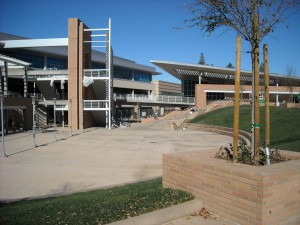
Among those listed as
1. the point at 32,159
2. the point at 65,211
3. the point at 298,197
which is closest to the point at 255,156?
the point at 298,197

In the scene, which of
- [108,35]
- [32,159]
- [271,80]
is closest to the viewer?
[32,159]

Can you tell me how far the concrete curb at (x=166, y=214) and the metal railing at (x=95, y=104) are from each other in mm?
27618

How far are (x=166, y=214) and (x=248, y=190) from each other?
1.33 m

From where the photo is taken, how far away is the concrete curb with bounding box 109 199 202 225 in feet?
14.4

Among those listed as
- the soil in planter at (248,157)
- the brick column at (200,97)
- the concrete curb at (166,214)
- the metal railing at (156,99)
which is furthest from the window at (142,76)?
the concrete curb at (166,214)

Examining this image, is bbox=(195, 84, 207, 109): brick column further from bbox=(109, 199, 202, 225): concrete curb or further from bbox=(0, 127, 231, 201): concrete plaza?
bbox=(109, 199, 202, 225): concrete curb

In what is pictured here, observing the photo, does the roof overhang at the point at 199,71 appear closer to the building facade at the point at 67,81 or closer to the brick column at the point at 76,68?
the building facade at the point at 67,81

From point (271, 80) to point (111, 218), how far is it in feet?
197

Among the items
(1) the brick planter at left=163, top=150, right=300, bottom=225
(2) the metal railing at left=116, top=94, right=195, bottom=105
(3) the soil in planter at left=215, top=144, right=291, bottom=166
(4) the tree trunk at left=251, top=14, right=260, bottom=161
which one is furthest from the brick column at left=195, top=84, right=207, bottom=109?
(1) the brick planter at left=163, top=150, right=300, bottom=225

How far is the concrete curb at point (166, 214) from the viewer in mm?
4395

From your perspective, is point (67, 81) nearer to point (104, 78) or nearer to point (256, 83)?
point (104, 78)

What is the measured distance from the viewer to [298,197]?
4.94 m

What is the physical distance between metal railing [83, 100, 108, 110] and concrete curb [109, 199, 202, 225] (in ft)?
90.6

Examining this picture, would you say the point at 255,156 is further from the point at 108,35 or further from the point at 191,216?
the point at 108,35
